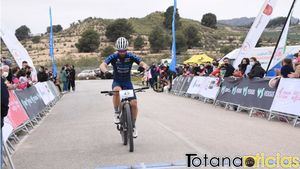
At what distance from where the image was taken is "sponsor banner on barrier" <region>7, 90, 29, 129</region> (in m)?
11.5

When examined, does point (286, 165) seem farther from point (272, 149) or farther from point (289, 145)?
point (289, 145)

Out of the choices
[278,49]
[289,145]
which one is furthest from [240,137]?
[278,49]

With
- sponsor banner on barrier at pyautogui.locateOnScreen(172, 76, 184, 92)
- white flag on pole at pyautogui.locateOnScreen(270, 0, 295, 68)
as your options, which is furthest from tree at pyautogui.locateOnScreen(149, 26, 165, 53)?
white flag on pole at pyautogui.locateOnScreen(270, 0, 295, 68)

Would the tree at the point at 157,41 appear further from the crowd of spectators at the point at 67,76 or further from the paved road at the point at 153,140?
the paved road at the point at 153,140

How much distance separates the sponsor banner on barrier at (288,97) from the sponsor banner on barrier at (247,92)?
0.40 m

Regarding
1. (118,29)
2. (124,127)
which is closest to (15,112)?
(124,127)

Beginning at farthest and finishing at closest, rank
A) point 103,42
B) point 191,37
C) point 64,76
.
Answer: point 103,42 → point 191,37 → point 64,76

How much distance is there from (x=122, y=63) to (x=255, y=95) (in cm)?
718

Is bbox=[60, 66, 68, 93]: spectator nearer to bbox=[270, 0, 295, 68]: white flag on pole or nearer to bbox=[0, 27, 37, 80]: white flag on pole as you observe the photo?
bbox=[0, 27, 37, 80]: white flag on pole

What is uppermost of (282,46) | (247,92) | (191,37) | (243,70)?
(282,46)

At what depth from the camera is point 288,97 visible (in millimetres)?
13328

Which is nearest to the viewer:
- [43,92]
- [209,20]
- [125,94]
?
[125,94]

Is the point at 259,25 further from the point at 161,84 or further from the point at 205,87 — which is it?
the point at 161,84

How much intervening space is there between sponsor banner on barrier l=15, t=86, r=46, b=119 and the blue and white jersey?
176 inches
